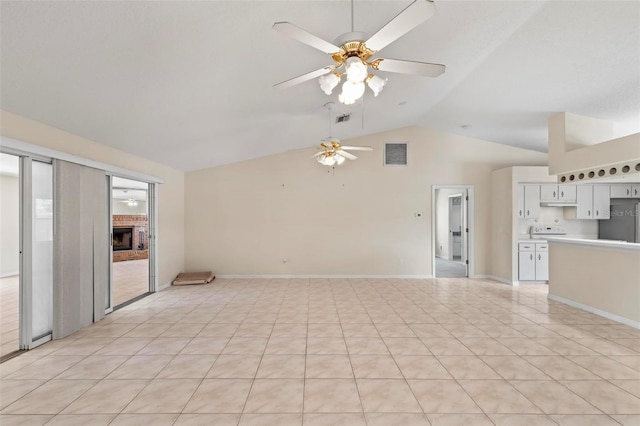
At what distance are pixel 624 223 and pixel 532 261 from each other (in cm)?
197

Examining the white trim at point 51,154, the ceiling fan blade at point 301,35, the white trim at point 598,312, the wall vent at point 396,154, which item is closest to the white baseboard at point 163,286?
the white trim at point 51,154

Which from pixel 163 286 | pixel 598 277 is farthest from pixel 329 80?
pixel 163 286

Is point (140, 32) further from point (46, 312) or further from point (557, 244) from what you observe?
point (557, 244)

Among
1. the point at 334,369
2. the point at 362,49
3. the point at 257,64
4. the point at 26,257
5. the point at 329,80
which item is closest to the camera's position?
the point at 362,49

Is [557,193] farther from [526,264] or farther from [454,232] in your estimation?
[454,232]

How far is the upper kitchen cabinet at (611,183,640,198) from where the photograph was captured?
593 centimetres

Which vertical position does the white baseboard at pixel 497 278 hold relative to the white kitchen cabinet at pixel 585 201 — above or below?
below

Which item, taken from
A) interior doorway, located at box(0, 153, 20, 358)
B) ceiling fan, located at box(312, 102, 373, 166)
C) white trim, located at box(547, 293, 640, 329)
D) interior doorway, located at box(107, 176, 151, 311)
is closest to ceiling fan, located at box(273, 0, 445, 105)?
ceiling fan, located at box(312, 102, 373, 166)

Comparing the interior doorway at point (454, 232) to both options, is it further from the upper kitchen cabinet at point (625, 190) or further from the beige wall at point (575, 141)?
the upper kitchen cabinet at point (625, 190)

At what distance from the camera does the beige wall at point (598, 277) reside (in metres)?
3.79

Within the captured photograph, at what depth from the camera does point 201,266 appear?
6652mm

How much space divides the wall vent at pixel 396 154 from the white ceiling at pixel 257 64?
159 cm

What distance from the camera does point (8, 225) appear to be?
6.75 metres

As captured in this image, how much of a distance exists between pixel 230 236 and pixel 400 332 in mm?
4509
